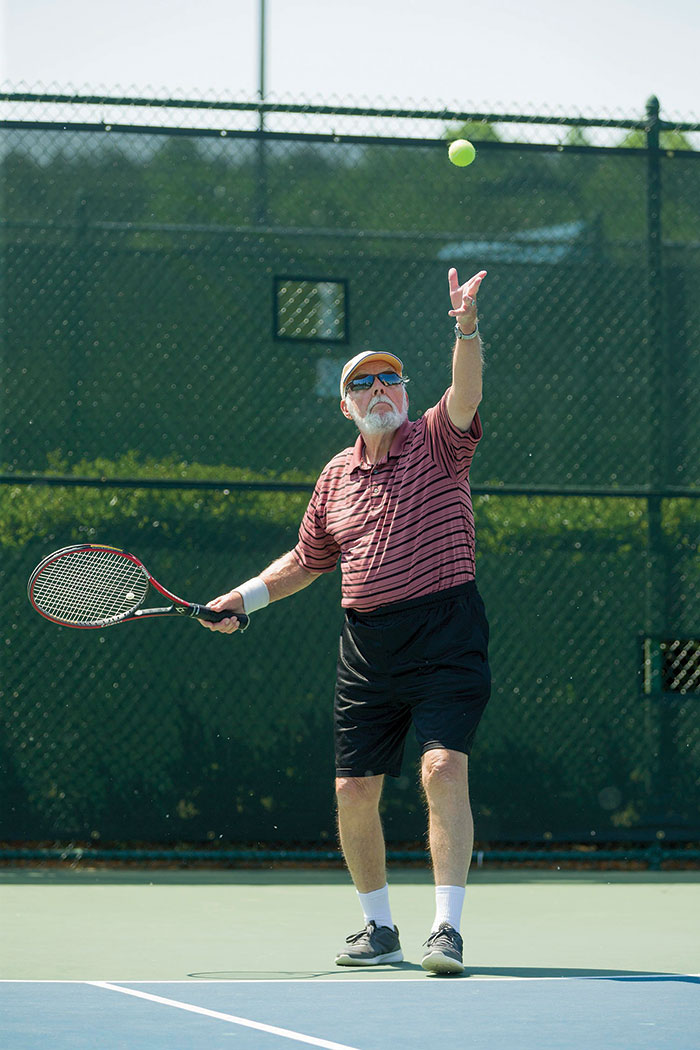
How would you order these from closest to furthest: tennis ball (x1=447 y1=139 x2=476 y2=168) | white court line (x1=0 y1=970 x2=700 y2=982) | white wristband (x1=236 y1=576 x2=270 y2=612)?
1. white court line (x1=0 y1=970 x2=700 y2=982)
2. white wristband (x1=236 y1=576 x2=270 y2=612)
3. tennis ball (x1=447 y1=139 x2=476 y2=168)

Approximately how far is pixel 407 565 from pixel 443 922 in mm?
971

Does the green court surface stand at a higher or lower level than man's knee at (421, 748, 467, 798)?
lower

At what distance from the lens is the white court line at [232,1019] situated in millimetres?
3178

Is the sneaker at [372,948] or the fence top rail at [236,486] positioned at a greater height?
the fence top rail at [236,486]

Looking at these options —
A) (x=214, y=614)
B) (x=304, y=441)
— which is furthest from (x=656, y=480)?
(x=214, y=614)

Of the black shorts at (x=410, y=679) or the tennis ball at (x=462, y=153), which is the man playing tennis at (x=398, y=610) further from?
the tennis ball at (x=462, y=153)

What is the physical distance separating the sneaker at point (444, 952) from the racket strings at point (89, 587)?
1.39 metres

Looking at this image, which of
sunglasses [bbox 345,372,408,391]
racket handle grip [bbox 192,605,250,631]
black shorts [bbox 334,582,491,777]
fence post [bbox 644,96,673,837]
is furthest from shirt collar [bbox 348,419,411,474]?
fence post [bbox 644,96,673,837]

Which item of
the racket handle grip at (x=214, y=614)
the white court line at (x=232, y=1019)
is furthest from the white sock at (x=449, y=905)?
the racket handle grip at (x=214, y=614)

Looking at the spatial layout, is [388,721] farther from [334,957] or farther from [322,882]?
[322,882]

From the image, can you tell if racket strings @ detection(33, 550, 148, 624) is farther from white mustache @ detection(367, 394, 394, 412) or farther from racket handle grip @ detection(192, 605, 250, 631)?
white mustache @ detection(367, 394, 394, 412)

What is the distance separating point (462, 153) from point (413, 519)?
6.55 ft

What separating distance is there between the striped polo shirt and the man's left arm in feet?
0.30

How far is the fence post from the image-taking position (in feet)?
21.4
